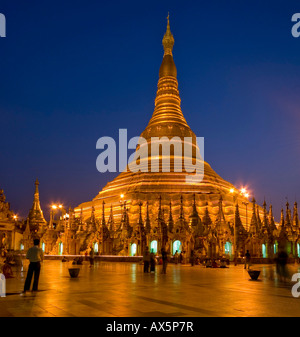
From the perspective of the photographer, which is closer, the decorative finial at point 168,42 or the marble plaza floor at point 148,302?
the marble plaza floor at point 148,302

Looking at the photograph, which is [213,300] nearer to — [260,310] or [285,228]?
[260,310]

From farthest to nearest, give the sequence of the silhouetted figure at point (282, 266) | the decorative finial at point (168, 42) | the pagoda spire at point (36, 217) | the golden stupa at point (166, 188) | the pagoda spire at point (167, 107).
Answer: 1. the decorative finial at point (168, 42)
2. the pagoda spire at point (167, 107)
3. the pagoda spire at point (36, 217)
4. the golden stupa at point (166, 188)
5. the silhouetted figure at point (282, 266)

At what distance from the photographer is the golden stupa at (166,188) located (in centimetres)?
5397

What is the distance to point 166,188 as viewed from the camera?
187 feet

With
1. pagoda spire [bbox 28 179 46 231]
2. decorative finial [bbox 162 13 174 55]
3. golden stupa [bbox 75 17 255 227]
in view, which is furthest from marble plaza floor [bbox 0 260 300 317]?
decorative finial [bbox 162 13 174 55]

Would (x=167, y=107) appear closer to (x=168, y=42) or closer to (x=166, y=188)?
(x=168, y=42)

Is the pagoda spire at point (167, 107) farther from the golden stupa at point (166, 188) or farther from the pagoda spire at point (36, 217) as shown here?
the pagoda spire at point (36, 217)

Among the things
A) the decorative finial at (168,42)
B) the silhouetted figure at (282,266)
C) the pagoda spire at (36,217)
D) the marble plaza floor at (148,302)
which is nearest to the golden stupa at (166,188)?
the decorative finial at (168,42)

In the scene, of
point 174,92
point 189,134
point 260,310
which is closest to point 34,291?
point 260,310

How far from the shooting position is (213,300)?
35.9ft

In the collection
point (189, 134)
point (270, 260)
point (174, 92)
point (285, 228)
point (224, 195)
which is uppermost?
point (174, 92)

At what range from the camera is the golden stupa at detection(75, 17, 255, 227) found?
54.0 meters
